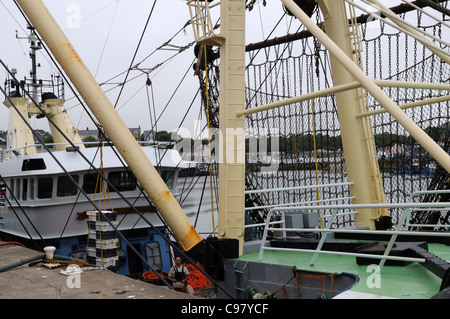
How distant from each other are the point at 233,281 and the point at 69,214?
10042mm

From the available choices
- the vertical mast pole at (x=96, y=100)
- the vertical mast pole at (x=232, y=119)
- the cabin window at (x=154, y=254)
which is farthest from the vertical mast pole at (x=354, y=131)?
the cabin window at (x=154, y=254)

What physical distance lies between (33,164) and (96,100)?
34.7ft

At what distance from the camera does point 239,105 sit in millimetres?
7504

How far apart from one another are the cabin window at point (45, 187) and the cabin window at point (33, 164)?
454 mm

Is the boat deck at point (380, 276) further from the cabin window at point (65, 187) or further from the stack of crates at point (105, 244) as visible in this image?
the cabin window at point (65, 187)

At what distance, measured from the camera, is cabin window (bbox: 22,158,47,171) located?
51.2 ft

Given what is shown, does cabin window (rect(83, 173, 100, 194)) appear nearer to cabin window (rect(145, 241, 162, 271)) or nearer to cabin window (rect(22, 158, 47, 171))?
cabin window (rect(22, 158, 47, 171))

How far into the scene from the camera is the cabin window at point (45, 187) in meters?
15.5

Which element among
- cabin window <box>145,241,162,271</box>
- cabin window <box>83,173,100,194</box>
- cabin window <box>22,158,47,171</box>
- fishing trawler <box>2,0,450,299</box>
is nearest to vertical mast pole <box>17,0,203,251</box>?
fishing trawler <box>2,0,450,299</box>

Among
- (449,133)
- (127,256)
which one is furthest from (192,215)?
(449,133)

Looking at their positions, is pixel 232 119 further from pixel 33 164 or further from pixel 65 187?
pixel 33 164

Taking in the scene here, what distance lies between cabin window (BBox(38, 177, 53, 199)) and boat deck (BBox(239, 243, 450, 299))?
33.2 feet

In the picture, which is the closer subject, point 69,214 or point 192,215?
point 69,214
